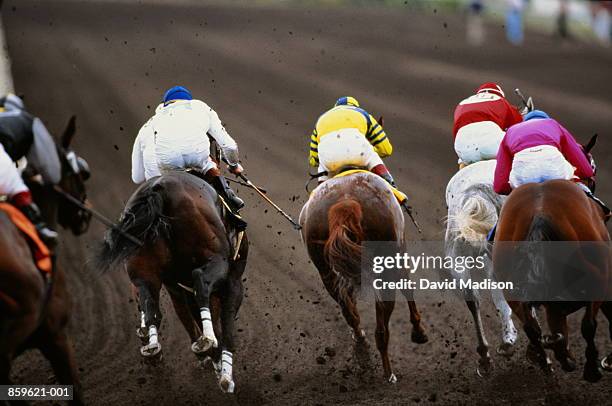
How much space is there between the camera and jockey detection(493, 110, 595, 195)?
7449mm

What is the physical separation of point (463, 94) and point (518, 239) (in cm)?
1312

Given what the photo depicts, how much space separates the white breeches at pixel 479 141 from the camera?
877 centimetres

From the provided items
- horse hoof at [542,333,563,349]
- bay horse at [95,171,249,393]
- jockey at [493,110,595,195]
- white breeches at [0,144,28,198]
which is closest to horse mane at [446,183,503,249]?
jockey at [493,110,595,195]

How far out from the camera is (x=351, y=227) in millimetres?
7816

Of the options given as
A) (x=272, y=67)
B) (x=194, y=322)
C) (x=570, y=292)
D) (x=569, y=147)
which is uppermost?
(x=569, y=147)

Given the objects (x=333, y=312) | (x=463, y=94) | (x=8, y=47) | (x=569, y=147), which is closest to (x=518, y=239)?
(x=569, y=147)

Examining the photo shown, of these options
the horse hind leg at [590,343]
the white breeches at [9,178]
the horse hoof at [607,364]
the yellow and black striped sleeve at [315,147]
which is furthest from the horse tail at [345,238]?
the white breeches at [9,178]

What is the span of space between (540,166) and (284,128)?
11.4 m

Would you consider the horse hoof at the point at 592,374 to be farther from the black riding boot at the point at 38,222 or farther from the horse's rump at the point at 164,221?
the black riding boot at the point at 38,222

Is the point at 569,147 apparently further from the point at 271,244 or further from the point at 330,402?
the point at 271,244

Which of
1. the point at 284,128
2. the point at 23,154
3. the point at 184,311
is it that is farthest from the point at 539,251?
the point at 284,128

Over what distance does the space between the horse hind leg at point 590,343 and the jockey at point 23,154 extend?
3.64 m

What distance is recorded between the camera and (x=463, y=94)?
20.0 meters

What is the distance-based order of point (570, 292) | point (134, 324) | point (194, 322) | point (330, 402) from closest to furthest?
point (570, 292) → point (330, 402) → point (194, 322) → point (134, 324)
